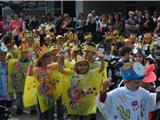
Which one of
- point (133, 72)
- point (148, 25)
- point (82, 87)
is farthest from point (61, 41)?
point (133, 72)

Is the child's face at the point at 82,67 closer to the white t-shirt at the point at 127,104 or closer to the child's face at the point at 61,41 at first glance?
the white t-shirt at the point at 127,104

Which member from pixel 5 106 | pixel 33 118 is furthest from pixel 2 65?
pixel 33 118

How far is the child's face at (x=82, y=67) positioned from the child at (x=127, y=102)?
2155 millimetres

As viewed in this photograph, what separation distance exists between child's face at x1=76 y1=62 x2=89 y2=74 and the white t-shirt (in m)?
2.15

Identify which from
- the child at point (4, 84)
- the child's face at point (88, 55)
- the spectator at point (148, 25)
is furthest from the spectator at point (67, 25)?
the child's face at point (88, 55)

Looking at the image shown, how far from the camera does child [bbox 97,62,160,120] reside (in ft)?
15.6

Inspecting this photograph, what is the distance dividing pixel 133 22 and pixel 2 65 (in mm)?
6587

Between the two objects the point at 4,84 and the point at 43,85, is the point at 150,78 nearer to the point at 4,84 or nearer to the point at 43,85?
the point at 43,85

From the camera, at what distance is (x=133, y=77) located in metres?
4.59

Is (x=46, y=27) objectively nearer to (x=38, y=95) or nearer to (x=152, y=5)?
(x=38, y=95)

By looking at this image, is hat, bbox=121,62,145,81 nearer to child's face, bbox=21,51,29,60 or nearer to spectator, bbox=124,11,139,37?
child's face, bbox=21,51,29,60

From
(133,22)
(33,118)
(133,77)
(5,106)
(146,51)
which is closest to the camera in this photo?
(133,77)

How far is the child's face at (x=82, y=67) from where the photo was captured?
23.0 feet

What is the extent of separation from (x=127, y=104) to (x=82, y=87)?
2.37 metres
